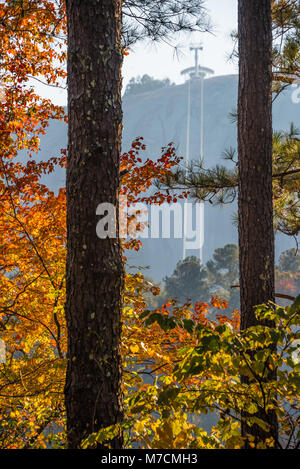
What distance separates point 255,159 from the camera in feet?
12.4

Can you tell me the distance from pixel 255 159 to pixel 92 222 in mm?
1979

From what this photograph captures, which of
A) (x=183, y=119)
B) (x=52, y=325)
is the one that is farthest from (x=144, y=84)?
(x=52, y=325)

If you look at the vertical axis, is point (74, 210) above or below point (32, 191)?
below

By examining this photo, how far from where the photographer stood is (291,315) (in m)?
1.96

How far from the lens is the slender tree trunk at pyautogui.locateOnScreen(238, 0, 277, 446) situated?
145 inches

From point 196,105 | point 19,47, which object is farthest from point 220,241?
point 19,47

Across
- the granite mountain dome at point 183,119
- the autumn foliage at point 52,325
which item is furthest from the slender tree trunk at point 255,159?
the granite mountain dome at point 183,119

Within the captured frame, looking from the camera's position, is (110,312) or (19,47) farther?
(19,47)

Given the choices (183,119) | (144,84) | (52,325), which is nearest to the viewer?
(52,325)

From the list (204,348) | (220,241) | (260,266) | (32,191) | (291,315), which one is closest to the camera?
(204,348)

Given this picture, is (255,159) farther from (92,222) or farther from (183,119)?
(183,119)

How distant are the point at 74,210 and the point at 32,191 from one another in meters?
3.02

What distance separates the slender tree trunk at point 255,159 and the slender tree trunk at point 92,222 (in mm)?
1618
